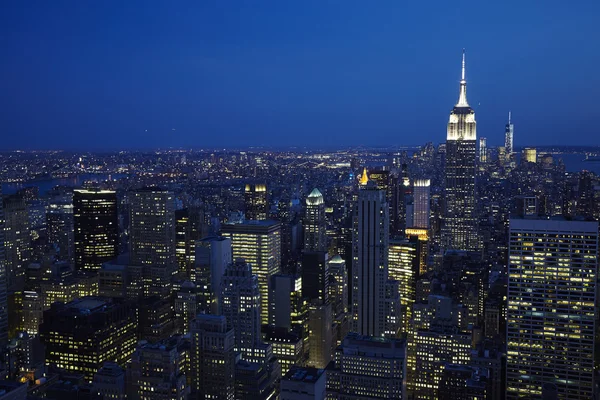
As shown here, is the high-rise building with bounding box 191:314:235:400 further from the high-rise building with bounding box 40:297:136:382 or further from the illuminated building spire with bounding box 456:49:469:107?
the illuminated building spire with bounding box 456:49:469:107

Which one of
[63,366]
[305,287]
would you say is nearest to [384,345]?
[305,287]

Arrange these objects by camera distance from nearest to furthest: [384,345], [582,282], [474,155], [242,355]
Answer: [384,345] → [582,282] → [242,355] → [474,155]

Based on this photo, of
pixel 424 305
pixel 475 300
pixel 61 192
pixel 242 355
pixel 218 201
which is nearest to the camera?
pixel 242 355

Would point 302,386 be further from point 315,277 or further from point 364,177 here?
point 364,177

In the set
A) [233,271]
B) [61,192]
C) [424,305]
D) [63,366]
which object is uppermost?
[61,192]

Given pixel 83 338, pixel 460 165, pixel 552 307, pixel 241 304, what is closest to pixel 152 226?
pixel 83 338

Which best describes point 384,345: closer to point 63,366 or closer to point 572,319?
point 572,319
